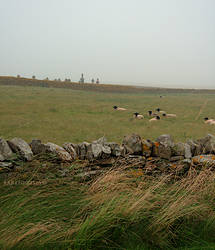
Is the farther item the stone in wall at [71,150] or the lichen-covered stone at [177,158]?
the lichen-covered stone at [177,158]

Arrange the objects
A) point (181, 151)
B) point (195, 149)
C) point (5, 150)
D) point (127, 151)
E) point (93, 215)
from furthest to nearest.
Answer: point (195, 149) → point (181, 151) → point (127, 151) → point (5, 150) → point (93, 215)

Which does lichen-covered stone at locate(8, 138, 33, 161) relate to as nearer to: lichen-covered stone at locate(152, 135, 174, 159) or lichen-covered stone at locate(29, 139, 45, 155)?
lichen-covered stone at locate(29, 139, 45, 155)

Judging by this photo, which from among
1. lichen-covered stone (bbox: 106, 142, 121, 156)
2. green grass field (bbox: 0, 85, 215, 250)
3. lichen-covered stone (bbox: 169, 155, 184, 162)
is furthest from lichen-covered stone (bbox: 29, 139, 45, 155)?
lichen-covered stone (bbox: 169, 155, 184, 162)

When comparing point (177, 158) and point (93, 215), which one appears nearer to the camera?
point (93, 215)

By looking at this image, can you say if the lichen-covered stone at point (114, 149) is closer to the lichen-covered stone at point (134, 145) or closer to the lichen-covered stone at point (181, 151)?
the lichen-covered stone at point (134, 145)

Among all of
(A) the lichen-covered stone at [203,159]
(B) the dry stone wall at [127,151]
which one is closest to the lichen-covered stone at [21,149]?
(B) the dry stone wall at [127,151]

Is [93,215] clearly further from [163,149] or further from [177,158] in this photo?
[177,158]

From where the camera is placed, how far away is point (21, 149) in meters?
3.84

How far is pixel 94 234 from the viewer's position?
2.58 meters

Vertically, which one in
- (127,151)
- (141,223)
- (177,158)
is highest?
(127,151)

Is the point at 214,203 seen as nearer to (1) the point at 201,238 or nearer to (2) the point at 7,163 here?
(1) the point at 201,238

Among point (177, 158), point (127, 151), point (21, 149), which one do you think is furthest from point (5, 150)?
point (177, 158)

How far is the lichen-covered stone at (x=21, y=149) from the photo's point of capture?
3803 millimetres

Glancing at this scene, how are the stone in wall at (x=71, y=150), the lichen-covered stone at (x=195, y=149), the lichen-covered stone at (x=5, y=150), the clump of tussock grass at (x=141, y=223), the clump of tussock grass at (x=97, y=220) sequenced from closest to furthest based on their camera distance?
the clump of tussock grass at (x=97, y=220) < the clump of tussock grass at (x=141, y=223) < the lichen-covered stone at (x=5, y=150) < the stone in wall at (x=71, y=150) < the lichen-covered stone at (x=195, y=149)
